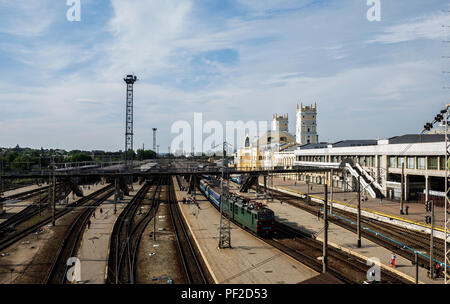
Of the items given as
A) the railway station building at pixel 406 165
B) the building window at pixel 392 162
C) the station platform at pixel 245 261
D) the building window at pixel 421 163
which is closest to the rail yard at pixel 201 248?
the station platform at pixel 245 261

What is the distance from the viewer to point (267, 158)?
349 ft

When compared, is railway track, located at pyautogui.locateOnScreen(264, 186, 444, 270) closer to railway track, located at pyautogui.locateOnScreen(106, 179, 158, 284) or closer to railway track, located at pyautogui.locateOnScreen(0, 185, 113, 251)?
railway track, located at pyautogui.locateOnScreen(106, 179, 158, 284)

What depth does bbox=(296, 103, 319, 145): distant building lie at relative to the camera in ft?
352

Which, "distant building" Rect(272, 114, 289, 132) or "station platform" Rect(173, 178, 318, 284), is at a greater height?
"distant building" Rect(272, 114, 289, 132)

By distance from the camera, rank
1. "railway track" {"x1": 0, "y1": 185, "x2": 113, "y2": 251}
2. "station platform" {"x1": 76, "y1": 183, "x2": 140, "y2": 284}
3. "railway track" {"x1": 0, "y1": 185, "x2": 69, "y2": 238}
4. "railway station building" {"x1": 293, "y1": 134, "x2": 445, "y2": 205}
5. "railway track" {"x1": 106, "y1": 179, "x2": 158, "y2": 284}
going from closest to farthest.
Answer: "station platform" {"x1": 76, "y1": 183, "x2": 140, "y2": 284}
"railway track" {"x1": 106, "y1": 179, "x2": 158, "y2": 284}
"railway track" {"x1": 0, "y1": 185, "x2": 113, "y2": 251}
"railway track" {"x1": 0, "y1": 185, "x2": 69, "y2": 238}
"railway station building" {"x1": 293, "y1": 134, "x2": 445, "y2": 205}

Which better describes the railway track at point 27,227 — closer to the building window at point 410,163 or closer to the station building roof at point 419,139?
the building window at point 410,163

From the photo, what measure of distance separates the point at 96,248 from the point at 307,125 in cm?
9581

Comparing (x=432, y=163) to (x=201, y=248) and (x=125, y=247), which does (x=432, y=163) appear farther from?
(x=125, y=247)

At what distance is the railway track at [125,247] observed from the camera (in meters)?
20.8

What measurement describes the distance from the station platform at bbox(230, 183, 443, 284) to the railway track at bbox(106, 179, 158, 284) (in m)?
19.0

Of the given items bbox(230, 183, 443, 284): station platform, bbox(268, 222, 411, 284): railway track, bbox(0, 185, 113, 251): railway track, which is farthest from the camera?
bbox(0, 185, 113, 251): railway track

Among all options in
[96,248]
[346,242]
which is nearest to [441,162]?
[346,242]

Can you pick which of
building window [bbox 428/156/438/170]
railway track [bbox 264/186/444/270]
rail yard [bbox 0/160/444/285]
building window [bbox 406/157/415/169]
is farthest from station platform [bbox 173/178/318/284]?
building window [bbox 406/157/415/169]
